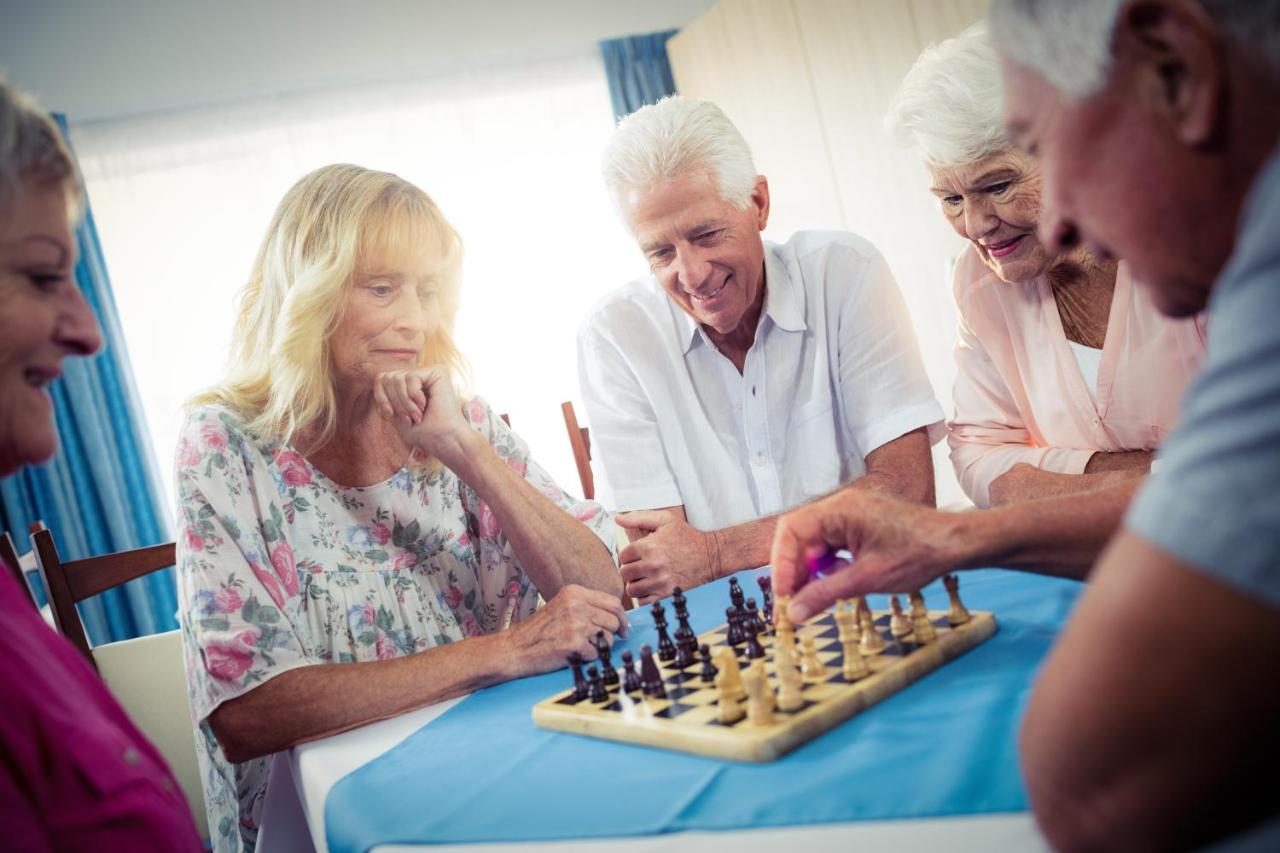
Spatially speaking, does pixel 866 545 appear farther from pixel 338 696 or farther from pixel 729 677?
pixel 338 696

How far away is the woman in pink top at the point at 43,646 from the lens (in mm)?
951

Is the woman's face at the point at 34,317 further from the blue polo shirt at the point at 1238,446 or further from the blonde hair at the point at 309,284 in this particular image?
the blue polo shirt at the point at 1238,446

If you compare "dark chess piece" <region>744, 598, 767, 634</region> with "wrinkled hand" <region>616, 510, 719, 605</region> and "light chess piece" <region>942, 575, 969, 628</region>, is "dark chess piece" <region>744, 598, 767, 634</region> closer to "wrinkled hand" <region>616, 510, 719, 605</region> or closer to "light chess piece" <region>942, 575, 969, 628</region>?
"light chess piece" <region>942, 575, 969, 628</region>

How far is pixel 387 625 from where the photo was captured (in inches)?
75.6

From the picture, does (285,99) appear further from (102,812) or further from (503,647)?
(102,812)

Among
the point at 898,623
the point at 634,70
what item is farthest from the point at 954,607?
the point at 634,70

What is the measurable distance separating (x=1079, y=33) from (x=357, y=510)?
62.7 inches

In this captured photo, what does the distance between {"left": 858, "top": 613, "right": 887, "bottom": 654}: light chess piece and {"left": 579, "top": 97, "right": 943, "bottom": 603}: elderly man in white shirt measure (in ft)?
3.45

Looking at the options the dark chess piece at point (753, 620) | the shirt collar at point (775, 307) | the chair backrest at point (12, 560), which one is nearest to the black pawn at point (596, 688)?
the dark chess piece at point (753, 620)

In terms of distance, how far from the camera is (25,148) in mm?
997

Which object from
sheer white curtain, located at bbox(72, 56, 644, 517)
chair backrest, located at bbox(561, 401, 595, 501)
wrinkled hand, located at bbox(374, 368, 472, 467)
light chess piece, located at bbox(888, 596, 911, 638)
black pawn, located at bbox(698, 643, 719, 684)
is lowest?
black pawn, located at bbox(698, 643, 719, 684)

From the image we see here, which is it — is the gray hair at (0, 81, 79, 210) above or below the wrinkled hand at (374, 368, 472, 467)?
above

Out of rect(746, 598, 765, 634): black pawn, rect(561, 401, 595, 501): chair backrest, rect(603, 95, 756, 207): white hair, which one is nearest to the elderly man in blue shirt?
rect(746, 598, 765, 634): black pawn

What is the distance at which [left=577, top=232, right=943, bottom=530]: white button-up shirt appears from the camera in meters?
2.54
